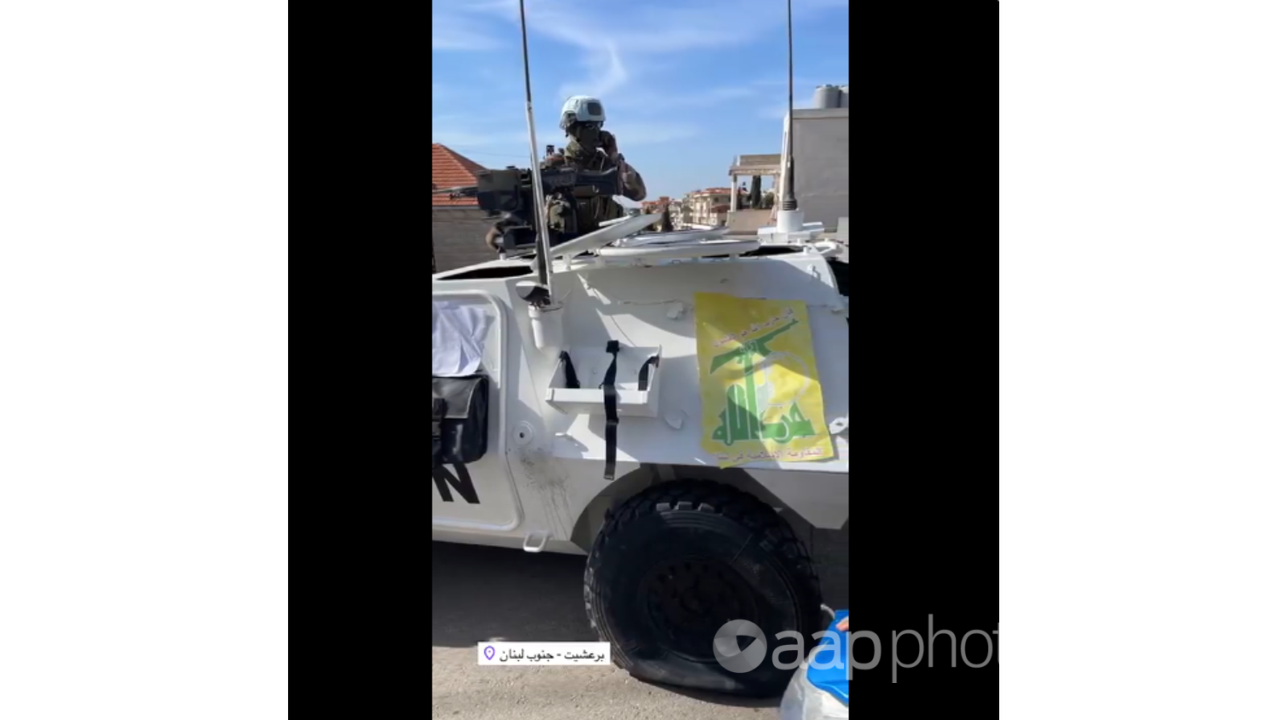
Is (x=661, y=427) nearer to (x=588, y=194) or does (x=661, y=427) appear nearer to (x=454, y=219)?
(x=588, y=194)

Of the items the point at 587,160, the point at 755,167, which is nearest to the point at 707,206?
the point at 755,167

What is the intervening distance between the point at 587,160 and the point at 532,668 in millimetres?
1790

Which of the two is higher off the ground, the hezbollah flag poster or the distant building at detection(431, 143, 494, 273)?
the distant building at detection(431, 143, 494, 273)

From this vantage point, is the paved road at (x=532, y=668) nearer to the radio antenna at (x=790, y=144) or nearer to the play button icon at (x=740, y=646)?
the play button icon at (x=740, y=646)

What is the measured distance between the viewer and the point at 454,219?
2.64 m

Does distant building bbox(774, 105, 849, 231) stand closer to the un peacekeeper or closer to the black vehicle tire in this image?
the un peacekeeper

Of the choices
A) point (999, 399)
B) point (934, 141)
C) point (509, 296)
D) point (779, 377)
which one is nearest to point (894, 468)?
point (999, 399)

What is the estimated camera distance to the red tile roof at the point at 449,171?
2.06 meters

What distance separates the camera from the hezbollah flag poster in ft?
7.54

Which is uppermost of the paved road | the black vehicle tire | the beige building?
the beige building

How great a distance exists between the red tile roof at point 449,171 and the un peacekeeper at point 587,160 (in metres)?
0.23

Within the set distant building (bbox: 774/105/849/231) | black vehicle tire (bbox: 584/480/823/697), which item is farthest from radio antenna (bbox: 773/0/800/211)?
black vehicle tire (bbox: 584/480/823/697)

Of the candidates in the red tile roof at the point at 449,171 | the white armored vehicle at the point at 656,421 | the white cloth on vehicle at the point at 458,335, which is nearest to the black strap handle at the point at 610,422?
the white armored vehicle at the point at 656,421

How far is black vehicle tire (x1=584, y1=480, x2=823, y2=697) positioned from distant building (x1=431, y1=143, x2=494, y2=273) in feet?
3.47
